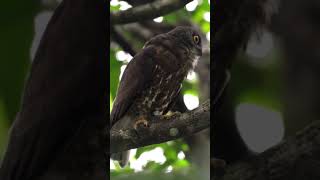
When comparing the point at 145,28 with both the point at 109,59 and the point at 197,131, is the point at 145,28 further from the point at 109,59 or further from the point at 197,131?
the point at 197,131

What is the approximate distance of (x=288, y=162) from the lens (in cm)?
200

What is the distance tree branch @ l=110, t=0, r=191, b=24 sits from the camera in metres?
2.28

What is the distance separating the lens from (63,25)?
221 centimetres

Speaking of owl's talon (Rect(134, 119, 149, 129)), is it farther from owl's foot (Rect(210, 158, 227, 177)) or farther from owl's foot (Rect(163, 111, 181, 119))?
owl's foot (Rect(210, 158, 227, 177))

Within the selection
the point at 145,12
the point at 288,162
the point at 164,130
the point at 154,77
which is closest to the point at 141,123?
the point at 164,130

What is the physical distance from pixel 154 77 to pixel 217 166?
48 centimetres

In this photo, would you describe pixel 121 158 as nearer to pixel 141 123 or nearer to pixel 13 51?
pixel 141 123

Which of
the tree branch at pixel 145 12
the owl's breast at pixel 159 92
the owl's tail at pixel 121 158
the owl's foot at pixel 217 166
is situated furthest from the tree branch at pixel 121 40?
the owl's foot at pixel 217 166

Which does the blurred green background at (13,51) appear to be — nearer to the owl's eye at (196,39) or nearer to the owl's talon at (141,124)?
the owl's talon at (141,124)

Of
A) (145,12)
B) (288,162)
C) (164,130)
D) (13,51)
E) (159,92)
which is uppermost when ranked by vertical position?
(145,12)

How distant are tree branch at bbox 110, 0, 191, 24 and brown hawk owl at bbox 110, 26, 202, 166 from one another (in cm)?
11

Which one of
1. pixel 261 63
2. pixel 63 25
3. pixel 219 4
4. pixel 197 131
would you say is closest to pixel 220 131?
pixel 197 131

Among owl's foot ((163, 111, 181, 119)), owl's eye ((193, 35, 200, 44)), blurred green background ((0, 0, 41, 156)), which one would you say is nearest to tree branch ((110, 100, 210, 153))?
owl's foot ((163, 111, 181, 119))

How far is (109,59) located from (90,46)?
102 millimetres
